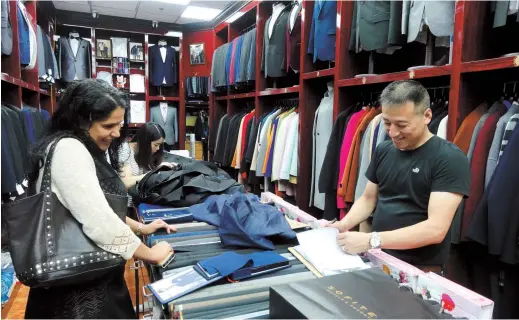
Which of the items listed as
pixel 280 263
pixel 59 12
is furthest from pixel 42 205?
pixel 59 12

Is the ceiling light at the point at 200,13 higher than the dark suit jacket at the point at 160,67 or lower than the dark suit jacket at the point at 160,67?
higher

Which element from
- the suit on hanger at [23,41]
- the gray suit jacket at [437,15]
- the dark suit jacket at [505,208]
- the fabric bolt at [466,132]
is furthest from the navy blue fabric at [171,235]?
the suit on hanger at [23,41]

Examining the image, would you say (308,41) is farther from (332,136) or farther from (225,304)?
(225,304)

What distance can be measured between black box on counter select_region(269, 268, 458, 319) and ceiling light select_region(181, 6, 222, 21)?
21.9 ft

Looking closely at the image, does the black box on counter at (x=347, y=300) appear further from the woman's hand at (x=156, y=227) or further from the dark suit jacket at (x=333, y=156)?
the dark suit jacket at (x=333, y=156)

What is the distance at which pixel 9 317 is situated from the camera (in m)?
2.73

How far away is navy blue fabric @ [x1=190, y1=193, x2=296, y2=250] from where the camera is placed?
1.44 meters

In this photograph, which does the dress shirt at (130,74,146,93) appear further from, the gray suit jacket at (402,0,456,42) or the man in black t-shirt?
the man in black t-shirt

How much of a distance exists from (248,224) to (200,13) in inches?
253

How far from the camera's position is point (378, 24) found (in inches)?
111

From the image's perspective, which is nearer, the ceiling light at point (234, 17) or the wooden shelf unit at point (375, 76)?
the wooden shelf unit at point (375, 76)

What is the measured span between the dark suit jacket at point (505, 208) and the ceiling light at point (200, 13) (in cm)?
596

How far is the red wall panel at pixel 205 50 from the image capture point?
8.01m

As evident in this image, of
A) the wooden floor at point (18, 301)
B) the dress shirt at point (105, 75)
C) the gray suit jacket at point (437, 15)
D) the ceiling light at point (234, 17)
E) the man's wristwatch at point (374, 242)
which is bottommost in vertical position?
the wooden floor at point (18, 301)
